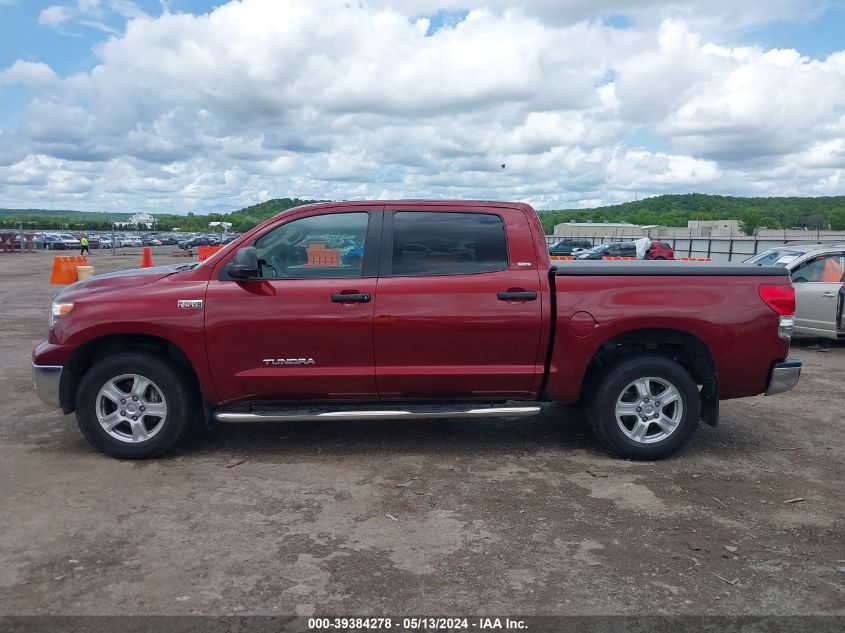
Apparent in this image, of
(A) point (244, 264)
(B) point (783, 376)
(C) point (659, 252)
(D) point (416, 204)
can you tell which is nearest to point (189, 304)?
(A) point (244, 264)

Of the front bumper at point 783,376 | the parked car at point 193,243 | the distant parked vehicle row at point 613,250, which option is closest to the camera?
the front bumper at point 783,376

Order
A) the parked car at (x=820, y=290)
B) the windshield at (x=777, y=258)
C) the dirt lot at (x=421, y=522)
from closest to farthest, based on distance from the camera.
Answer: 1. the dirt lot at (x=421, y=522)
2. the parked car at (x=820, y=290)
3. the windshield at (x=777, y=258)

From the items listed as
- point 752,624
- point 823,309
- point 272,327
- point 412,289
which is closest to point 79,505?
point 272,327

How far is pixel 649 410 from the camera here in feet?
17.9

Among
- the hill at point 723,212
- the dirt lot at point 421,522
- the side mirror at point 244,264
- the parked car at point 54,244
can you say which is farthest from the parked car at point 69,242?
the side mirror at point 244,264

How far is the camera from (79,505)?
457 centimetres

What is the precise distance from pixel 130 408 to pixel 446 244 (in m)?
2.62

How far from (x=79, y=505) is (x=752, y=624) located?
384 centimetres

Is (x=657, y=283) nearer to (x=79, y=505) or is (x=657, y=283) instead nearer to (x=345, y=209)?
(x=345, y=209)

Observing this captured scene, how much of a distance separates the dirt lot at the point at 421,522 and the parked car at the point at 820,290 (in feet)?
13.5

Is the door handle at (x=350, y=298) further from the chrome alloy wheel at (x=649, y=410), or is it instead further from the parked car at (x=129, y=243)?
the parked car at (x=129, y=243)

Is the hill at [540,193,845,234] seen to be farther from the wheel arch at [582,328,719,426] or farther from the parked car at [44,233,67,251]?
the wheel arch at [582,328,719,426]

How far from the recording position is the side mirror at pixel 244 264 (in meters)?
5.10

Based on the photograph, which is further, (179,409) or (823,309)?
(823,309)
